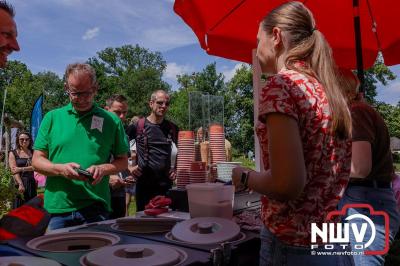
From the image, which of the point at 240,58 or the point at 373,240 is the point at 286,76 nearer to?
the point at 373,240

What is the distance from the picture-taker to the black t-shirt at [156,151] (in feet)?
12.3

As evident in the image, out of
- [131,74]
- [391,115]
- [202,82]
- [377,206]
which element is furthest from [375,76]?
[377,206]

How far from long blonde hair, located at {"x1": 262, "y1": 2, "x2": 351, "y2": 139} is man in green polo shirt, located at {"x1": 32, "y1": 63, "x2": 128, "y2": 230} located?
1.27 metres

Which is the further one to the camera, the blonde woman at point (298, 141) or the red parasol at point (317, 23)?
the red parasol at point (317, 23)

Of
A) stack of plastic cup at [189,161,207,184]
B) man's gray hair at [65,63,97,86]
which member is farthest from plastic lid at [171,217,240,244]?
man's gray hair at [65,63,97,86]

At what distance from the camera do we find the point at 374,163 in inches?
78.5

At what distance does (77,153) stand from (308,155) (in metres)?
1.48

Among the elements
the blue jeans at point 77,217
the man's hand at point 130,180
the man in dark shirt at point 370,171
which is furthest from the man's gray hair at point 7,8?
the man's hand at point 130,180

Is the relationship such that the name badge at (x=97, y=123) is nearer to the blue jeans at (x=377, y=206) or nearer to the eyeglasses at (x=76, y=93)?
the eyeglasses at (x=76, y=93)

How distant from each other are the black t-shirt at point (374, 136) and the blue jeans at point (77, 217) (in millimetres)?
1433

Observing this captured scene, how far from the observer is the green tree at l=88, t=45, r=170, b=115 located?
48188 millimetres

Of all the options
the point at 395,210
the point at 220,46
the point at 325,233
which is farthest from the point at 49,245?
the point at 220,46

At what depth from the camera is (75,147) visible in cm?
221

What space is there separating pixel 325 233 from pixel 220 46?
6.93ft
